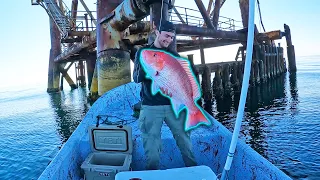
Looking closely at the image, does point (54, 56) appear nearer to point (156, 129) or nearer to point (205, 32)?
point (205, 32)

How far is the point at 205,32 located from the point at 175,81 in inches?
575

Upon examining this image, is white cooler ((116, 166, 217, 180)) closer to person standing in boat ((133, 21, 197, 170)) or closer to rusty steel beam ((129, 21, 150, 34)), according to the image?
person standing in boat ((133, 21, 197, 170))

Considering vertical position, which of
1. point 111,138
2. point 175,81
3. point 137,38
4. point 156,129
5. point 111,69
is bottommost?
point 111,138

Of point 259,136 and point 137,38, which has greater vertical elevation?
point 137,38

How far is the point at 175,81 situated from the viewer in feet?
9.77

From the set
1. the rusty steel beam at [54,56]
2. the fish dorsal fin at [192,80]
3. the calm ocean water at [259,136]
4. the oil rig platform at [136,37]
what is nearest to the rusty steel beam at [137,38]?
the oil rig platform at [136,37]

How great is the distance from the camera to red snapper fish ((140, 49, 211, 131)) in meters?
2.89

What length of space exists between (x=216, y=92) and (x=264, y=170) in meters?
15.6

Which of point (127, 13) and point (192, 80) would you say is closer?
point (192, 80)

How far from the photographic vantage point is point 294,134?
8.85 metres

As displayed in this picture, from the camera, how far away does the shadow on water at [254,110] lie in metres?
8.85

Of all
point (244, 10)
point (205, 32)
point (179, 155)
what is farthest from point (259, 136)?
point (244, 10)

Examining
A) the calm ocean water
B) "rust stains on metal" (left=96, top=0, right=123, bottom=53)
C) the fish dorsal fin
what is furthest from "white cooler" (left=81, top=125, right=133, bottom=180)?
"rust stains on metal" (left=96, top=0, right=123, bottom=53)

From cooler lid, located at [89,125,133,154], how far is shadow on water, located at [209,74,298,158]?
5.16 metres
